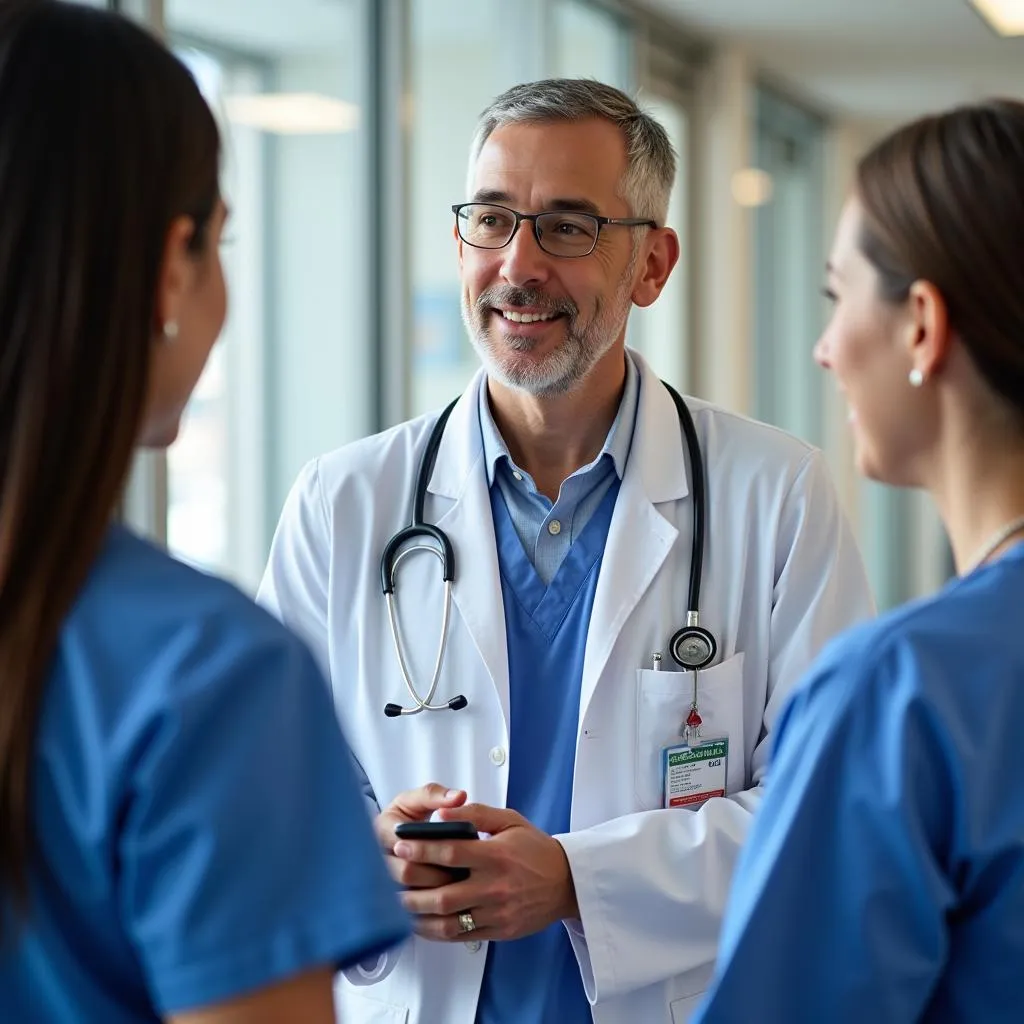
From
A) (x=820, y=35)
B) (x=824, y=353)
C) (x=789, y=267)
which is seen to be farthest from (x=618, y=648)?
(x=789, y=267)

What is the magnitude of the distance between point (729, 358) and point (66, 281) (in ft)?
15.5

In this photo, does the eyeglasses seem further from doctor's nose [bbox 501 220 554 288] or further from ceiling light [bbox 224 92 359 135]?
ceiling light [bbox 224 92 359 135]

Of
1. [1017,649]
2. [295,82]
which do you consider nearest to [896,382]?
[1017,649]

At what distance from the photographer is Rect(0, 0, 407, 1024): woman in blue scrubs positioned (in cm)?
72

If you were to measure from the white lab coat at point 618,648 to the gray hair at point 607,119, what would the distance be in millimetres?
303

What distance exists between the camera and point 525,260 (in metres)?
1.73

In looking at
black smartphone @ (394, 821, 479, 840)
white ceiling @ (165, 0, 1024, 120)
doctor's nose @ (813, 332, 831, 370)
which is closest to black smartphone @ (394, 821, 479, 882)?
black smartphone @ (394, 821, 479, 840)

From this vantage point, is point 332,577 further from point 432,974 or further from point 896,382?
point 896,382

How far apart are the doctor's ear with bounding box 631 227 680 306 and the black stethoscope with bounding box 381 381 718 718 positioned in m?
0.26

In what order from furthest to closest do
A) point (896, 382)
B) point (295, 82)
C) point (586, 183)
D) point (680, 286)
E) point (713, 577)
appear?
point (680, 286) < point (295, 82) < point (586, 183) < point (713, 577) < point (896, 382)

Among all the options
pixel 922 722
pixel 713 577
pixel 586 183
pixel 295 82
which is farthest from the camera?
pixel 295 82

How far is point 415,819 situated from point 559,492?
489mm

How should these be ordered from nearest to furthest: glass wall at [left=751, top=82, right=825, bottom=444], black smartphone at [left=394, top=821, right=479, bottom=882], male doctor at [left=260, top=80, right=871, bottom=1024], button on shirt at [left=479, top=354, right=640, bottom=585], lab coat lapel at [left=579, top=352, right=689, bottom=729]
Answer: black smartphone at [left=394, top=821, right=479, bottom=882] < male doctor at [left=260, top=80, right=871, bottom=1024] < lab coat lapel at [left=579, top=352, right=689, bottom=729] < button on shirt at [left=479, top=354, right=640, bottom=585] < glass wall at [left=751, top=82, right=825, bottom=444]

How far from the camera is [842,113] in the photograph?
6676 mm
